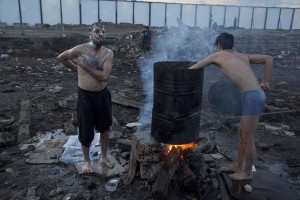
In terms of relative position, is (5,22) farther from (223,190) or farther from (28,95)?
(223,190)

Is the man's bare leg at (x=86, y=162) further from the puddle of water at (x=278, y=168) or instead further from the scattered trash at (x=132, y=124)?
the puddle of water at (x=278, y=168)

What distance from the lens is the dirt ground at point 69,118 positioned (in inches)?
169

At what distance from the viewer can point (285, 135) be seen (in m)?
6.67

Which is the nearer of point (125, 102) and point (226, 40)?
point (226, 40)

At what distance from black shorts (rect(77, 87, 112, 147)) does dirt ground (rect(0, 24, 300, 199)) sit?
771 mm

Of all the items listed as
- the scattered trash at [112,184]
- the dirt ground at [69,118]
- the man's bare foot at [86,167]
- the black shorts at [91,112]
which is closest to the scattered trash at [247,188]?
the dirt ground at [69,118]

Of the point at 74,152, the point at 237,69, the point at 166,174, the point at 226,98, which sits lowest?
the point at 74,152

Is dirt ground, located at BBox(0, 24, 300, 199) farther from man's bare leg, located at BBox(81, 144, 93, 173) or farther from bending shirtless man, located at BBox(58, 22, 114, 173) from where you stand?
bending shirtless man, located at BBox(58, 22, 114, 173)

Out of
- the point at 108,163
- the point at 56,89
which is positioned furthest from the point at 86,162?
the point at 56,89

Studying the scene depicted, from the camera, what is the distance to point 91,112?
4.38m

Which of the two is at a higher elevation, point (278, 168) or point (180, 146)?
point (180, 146)

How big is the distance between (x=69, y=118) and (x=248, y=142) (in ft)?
15.3

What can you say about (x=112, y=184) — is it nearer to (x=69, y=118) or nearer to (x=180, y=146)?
(x=180, y=146)

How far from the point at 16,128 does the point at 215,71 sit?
10.9 metres
